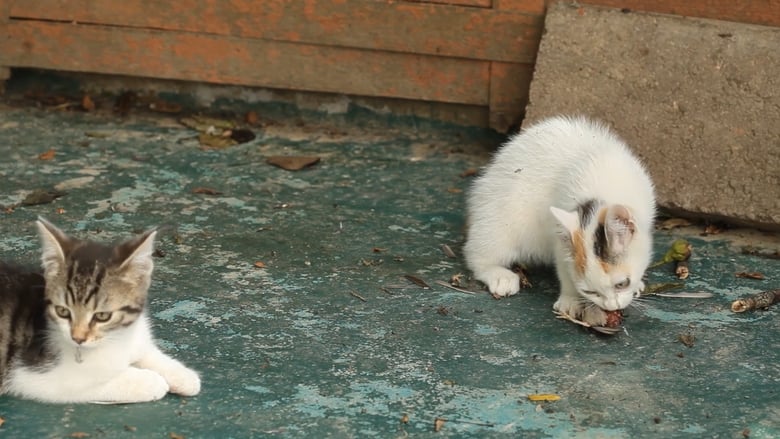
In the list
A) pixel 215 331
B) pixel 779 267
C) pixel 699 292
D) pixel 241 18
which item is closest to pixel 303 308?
pixel 215 331

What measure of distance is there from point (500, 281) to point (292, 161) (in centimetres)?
212

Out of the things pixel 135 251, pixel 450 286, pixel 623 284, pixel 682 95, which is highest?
pixel 682 95

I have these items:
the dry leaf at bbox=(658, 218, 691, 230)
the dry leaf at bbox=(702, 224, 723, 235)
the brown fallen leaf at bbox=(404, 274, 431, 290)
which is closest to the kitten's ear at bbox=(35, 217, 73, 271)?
the brown fallen leaf at bbox=(404, 274, 431, 290)

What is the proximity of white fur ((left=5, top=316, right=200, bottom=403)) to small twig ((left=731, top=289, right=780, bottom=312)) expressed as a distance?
256 cm

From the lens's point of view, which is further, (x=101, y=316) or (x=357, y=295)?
(x=357, y=295)

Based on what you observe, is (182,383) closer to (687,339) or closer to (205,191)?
(687,339)

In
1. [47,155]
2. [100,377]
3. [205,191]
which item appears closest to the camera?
[100,377]

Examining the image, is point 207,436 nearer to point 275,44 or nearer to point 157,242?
point 157,242

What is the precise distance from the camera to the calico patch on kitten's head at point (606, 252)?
5.25 meters

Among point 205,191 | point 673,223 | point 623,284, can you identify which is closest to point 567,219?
point 623,284

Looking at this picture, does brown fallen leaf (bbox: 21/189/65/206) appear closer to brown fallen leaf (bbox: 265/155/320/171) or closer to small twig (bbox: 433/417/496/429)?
brown fallen leaf (bbox: 265/155/320/171)

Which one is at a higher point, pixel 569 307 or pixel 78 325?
pixel 78 325

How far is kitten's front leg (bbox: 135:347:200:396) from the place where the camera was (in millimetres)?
4656

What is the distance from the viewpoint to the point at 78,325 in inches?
173
